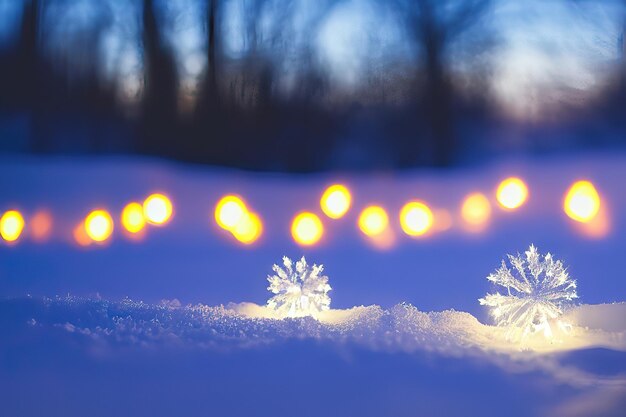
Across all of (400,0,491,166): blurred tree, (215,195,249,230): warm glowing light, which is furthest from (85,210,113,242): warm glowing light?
(400,0,491,166): blurred tree

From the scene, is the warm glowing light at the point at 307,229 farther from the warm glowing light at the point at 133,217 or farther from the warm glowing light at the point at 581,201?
the warm glowing light at the point at 581,201

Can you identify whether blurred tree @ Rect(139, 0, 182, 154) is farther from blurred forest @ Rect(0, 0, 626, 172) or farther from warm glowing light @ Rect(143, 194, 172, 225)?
warm glowing light @ Rect(143, 194, 172, 225)

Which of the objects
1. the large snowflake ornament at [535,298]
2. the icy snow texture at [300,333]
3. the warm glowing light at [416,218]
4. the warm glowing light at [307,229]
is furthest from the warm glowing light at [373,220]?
the large snowflake ornament at [535,298]

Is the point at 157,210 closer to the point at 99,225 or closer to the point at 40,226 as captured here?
the point at 99,225

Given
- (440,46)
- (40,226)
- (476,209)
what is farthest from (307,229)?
(40,226)

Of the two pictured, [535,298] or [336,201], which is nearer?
[535,298]
